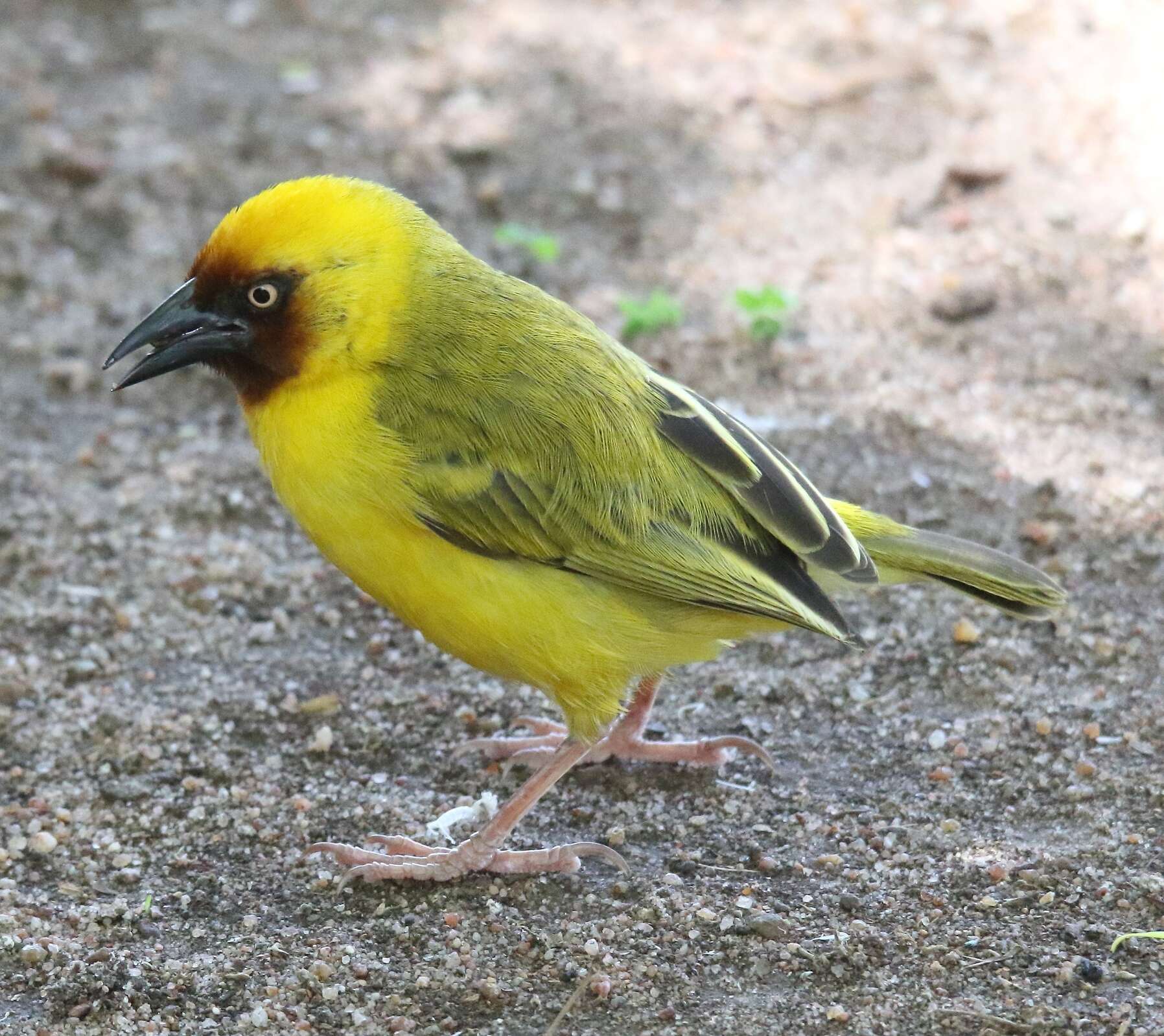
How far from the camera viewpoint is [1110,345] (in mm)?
5805

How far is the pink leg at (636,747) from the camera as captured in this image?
4.20 meters

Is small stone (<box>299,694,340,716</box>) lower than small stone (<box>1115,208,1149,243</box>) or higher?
lower

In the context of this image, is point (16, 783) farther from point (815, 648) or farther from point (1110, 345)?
point (1110, 345)

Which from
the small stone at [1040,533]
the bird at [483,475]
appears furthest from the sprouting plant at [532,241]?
the bird at [483,475]

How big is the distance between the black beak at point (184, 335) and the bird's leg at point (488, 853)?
4.12 feet

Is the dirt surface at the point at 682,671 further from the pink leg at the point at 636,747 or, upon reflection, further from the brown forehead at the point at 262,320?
the brown forehead at the point at 262,320

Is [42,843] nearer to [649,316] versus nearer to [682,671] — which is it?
[682,671]

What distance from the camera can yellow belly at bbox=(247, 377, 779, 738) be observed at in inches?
141

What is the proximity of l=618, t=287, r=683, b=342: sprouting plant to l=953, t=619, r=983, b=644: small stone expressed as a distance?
190 centimetres

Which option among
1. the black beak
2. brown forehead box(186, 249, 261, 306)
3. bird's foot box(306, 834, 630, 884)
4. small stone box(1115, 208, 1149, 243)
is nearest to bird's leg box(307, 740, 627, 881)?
bird's foot box(306, 834, 630, 884)

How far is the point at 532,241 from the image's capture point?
6426mm

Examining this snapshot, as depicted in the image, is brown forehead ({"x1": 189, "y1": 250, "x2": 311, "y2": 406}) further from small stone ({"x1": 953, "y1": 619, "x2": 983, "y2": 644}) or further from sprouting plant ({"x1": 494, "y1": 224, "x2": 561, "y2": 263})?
sprouting plant ({"x1": 494, "y1": 224, "x2": 561, "y2": 263})

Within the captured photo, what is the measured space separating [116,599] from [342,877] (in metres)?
1.53

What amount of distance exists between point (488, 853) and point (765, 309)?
9.57 feet
